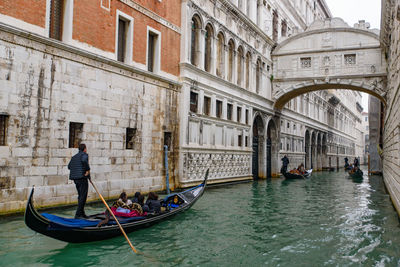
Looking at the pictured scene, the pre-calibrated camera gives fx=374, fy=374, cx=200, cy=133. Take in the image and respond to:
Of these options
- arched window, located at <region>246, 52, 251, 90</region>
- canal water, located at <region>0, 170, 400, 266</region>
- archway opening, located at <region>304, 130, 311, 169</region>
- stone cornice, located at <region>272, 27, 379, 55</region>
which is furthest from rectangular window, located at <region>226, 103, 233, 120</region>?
archway opening, located at <region>304, 130, 311, 169</region>

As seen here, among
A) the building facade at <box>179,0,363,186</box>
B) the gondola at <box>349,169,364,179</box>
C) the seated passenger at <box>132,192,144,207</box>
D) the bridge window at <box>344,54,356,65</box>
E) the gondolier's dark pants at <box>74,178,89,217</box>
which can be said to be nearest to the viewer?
the gondolier's dark pants at <box>74,178,89,217</box>

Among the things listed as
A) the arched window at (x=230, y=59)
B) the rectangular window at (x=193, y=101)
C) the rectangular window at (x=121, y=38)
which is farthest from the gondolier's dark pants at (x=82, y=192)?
the arched window at (x=230, y=59)

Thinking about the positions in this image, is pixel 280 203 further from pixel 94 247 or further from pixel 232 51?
pixel 232 51

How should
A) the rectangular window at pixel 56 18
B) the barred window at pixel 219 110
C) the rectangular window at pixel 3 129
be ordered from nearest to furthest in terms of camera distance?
the rectangular window at pixel 3 129 < the rectangular window at pixel 56 18 < the barred window at pixel 219 110

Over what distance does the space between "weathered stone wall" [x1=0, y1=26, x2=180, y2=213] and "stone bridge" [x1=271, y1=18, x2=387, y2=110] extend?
11160mm

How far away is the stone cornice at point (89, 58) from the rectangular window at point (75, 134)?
1.61m

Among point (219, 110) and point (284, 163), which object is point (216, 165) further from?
point (284, 163)

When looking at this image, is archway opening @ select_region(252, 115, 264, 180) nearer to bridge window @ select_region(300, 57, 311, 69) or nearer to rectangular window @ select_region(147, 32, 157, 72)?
bridge window @ select_region(300, 57, 311, 69)

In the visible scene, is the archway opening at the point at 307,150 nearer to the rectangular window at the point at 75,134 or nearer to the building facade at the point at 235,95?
the building facade at the point at 235,95

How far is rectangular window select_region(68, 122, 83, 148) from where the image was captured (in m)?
9.35

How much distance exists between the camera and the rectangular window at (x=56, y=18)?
9.02 metres

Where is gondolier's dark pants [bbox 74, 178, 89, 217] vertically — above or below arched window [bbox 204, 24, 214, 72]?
below

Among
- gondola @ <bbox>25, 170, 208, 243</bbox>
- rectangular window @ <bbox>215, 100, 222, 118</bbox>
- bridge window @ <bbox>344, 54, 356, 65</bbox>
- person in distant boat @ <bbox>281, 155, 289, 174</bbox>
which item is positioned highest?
bridge window @ <bbox>344, 54, 356, 65</bbox>

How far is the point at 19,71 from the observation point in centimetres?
800
